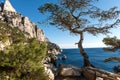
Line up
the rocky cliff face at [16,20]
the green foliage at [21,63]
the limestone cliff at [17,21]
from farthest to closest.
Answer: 1. the rocky cliff face at [16,20]
2. the limestone cliff at [17,21]
3. the green foliage at [21,63]

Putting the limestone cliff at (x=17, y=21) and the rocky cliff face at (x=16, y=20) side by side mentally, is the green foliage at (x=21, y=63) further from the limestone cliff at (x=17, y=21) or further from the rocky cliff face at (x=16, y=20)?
the rocky cliff face at (x=16, y=20)

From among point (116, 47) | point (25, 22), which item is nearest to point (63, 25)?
point (116, 47)

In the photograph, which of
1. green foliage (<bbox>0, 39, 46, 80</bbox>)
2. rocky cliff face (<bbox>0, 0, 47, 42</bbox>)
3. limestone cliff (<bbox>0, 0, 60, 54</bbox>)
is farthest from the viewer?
rocky cliff face (<bbox>0, 0, 47, 42</bbox>)

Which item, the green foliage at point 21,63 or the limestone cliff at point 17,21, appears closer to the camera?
the green foliage at point 21,63

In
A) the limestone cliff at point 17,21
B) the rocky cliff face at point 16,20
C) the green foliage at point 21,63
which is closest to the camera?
the green foliage at point 21,63

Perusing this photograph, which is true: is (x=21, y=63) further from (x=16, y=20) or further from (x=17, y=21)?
(x=17, y=21)

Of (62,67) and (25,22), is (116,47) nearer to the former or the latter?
(62,67)

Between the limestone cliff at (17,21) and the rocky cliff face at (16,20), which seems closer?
the limestone cliff at (17,21)

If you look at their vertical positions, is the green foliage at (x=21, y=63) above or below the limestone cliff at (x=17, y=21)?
below

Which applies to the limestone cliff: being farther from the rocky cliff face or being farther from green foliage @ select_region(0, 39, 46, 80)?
green foliage @ select_region(0, 39, 46, 80)

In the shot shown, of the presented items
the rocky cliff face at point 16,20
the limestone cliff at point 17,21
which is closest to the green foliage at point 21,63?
the limestone cliff at point 17,21

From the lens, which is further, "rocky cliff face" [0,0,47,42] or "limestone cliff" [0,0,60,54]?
"rocky cliff face" [0,0,47,42]

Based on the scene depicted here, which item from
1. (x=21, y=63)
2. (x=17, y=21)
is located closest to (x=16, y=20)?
(x=17, y=21)

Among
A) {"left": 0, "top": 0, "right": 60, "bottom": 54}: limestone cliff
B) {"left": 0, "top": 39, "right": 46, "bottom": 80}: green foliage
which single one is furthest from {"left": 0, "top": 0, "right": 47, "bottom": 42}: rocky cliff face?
{"left": 0, "top": 39, "right": 46, "bottom": 80}: green foliage
